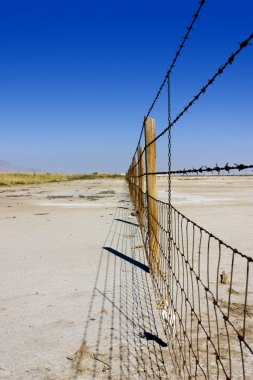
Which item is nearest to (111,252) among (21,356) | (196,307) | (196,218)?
(196,307)

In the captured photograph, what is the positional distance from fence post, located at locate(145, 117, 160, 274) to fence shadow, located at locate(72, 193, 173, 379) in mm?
331

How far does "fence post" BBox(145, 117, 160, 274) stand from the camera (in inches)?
198

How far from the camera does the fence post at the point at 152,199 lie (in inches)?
198

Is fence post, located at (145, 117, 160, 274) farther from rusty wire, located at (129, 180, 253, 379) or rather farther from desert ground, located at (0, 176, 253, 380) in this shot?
desert ground, located at (0, 176, 253, 380)

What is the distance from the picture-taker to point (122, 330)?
3508mm

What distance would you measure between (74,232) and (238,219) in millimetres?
4348

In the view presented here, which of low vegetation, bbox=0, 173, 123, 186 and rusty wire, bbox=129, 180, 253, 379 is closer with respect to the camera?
rusty wire, bbox=129, 180, 253, 379

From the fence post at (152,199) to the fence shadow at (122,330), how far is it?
33cm

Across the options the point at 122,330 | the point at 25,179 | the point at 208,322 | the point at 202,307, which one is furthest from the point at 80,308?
the point at 25,179

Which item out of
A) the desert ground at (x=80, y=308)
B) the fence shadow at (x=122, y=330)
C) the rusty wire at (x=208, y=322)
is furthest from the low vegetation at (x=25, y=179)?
the rusty wire at (x=208, y=322)

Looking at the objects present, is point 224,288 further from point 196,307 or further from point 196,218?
point 196,218

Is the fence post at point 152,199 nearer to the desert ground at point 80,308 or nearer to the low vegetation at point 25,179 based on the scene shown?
the desert ground at point 80,308

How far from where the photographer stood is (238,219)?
1027cm

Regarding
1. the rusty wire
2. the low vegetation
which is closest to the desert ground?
the rusty wire
